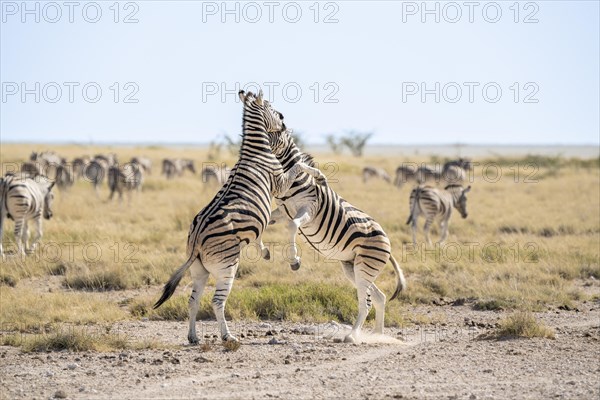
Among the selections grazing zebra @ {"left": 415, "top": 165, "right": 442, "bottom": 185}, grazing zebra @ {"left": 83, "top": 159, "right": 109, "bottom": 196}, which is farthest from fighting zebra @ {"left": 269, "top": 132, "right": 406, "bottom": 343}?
grazing zebra @ {"left": 415, "top": 165, "right": 442, "bottom": 185}

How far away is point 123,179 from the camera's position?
27.6 m

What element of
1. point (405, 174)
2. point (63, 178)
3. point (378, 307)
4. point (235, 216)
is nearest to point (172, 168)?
point (405, 174)

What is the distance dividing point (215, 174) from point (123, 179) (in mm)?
5122

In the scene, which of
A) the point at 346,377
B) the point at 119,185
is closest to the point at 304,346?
the point at 346,377

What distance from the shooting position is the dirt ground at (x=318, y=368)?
679 centimetres

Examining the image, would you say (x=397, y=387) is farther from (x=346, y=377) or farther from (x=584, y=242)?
(x=584, y=242)

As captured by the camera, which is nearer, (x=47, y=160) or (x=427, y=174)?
(x=47, y=160)

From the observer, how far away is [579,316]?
1121 cm

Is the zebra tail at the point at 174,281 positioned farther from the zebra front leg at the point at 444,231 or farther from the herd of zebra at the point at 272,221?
the zebra front leg at the point at 444,231

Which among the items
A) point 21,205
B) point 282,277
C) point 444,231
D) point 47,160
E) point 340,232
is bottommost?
point 282,277

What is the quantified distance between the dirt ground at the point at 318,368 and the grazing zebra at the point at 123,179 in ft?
59.6

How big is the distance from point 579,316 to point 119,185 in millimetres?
19037

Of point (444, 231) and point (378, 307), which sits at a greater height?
point (444, 231)

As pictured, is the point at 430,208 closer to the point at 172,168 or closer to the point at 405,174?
the point at 405,174
